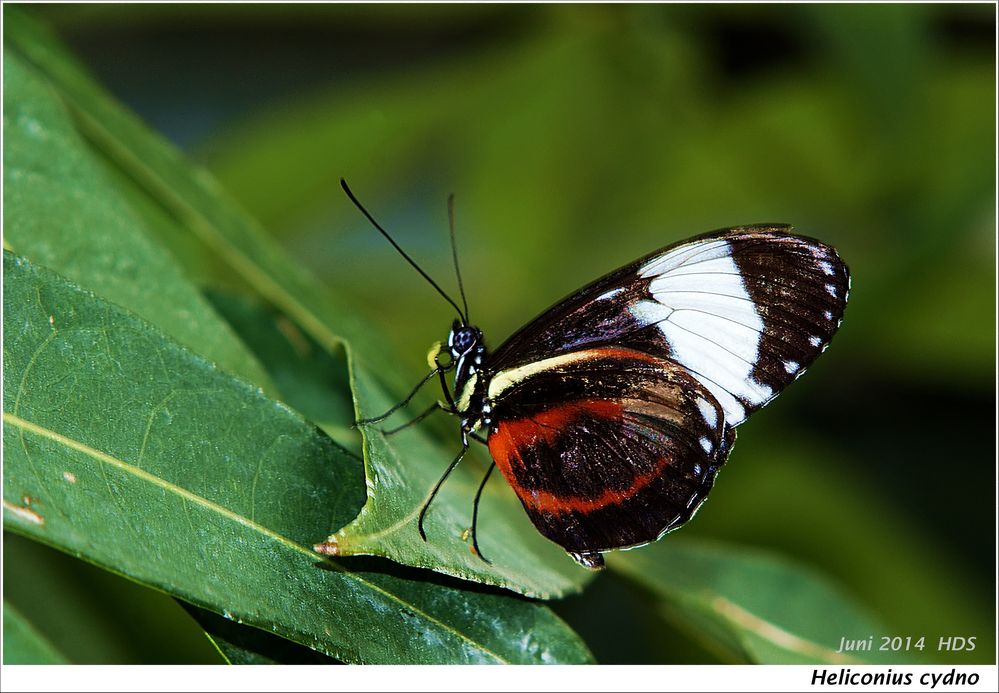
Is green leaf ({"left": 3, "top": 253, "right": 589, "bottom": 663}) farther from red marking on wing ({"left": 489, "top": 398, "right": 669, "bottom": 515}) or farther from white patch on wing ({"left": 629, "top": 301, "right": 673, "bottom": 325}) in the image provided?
white patch on wing ({"left": 629, "top": 301, "right": 673, "bottom": 325})

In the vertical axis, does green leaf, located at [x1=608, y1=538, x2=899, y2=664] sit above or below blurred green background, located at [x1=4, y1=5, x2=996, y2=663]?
below

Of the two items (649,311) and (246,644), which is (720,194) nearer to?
(649,311)

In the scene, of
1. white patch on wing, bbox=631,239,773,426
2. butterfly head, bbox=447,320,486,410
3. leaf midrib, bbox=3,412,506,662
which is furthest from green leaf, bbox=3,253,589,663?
white patch on wing, bbox=631,239,773,426

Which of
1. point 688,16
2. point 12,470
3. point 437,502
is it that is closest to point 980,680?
point 437,502

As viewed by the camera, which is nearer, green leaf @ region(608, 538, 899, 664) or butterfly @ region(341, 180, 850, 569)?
butterfly @ region(341, 180, 850, 569)

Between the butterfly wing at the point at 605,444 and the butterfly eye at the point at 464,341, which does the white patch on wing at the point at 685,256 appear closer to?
the butterfly wing at the point at 605,444

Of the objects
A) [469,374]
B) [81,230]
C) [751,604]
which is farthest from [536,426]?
[81,230]

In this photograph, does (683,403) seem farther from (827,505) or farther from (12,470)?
(827,505)

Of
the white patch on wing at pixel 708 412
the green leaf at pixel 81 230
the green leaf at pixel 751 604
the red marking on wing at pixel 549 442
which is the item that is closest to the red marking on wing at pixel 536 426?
the red marking on wing at pixel 549 442
